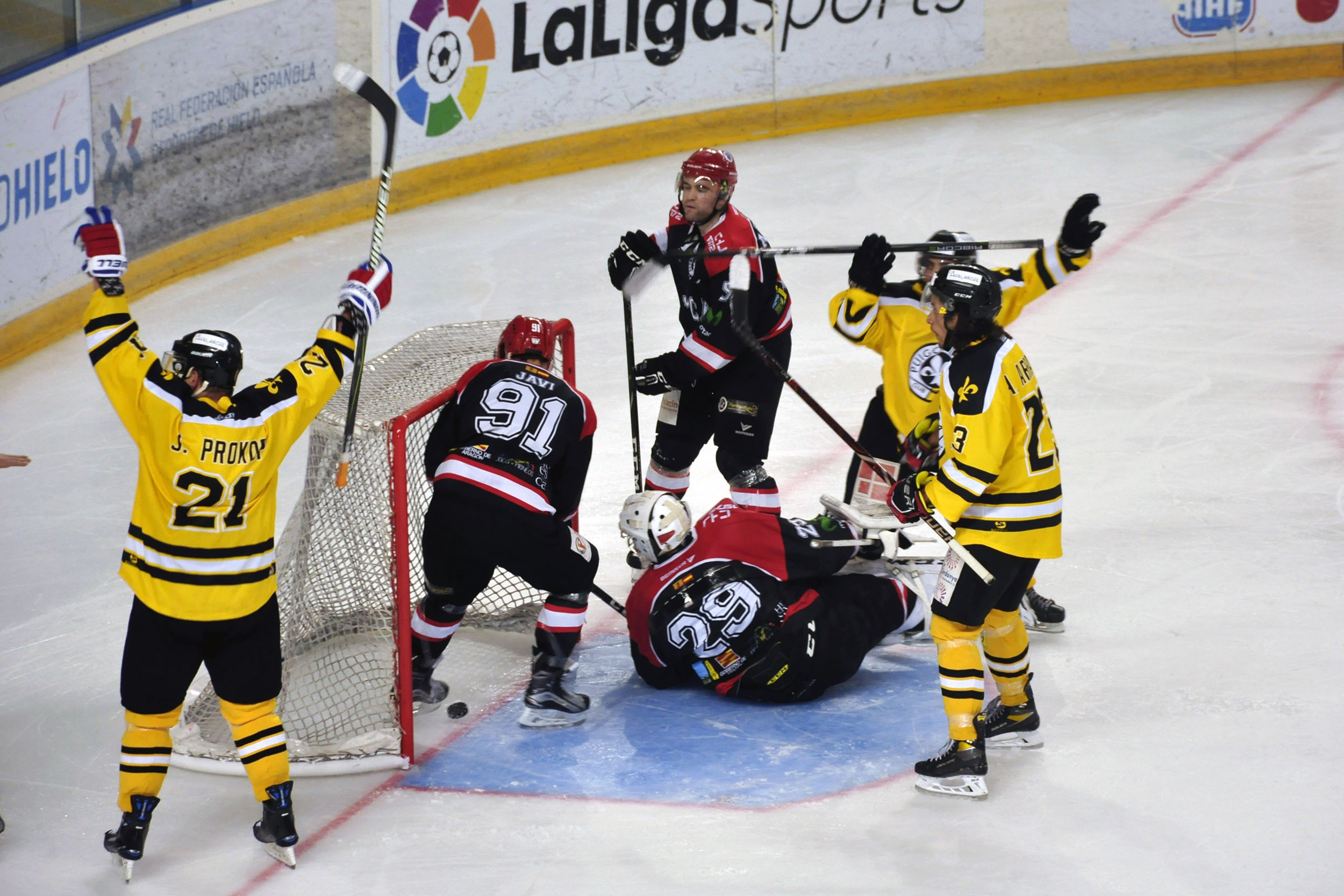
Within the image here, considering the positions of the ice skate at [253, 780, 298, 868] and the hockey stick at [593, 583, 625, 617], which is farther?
the hockey stick at [593, 583, 625, 617]

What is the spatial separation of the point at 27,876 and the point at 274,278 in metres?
4.23

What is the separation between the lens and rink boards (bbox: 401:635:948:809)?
11.3 ft

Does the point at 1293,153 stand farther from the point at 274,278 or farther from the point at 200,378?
the point at 200,378

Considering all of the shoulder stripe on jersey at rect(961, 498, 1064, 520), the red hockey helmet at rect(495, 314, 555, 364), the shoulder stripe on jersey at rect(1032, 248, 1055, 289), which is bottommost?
the shoulder stripe on jersey at rect(961, 498, 1064, 520)

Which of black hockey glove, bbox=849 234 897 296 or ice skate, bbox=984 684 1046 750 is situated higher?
black hockey glove, bbox=849 234 897 296

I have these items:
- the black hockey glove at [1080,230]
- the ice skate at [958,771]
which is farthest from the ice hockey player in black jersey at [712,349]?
the ice skate at [958,771]

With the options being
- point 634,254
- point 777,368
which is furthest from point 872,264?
point 634,254

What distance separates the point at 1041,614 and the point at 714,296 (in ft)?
4.15

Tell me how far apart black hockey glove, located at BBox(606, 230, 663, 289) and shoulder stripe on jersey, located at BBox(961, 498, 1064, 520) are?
4.41 ft

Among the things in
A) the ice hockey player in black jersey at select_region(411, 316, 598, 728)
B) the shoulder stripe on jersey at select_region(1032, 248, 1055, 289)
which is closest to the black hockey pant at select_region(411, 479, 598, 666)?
the ice hockey player in black jersey at select_region(411, 316, 598, 728)

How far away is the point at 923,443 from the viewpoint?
3.79 meters

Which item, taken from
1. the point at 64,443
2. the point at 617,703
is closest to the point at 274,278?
the point at 64,443

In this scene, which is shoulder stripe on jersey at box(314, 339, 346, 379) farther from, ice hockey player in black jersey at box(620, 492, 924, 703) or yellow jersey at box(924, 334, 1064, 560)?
yellow jersey at box(924, 334, 1064, 560)

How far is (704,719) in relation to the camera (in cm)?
374
